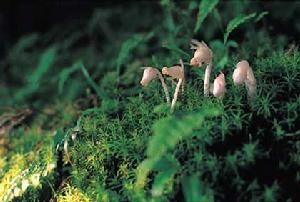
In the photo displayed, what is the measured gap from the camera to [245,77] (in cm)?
181

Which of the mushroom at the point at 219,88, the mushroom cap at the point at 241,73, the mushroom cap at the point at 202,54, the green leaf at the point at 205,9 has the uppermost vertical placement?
the green leaf at the point at 205,9

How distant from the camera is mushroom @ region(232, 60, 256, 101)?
1.80 m

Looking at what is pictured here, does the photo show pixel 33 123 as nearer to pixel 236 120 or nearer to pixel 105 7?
pixel 236 120

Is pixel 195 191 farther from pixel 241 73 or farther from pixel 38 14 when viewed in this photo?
pixel 38 14

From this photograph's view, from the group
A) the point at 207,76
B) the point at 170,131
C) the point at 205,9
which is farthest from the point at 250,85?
the point at 205,9

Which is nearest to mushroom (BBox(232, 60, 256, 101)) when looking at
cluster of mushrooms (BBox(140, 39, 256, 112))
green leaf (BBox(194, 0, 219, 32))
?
cluster of mushrooms (BBox(140, 39, 256, 112))

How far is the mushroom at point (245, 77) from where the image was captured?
5.90ft

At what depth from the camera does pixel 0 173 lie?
2201 mm

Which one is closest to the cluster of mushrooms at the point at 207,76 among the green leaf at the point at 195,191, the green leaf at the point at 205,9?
the green leaf at the point at 195,191

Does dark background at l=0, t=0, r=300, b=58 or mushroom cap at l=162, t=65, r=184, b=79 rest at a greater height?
dark background at l=0, t=0, r=300, b=58

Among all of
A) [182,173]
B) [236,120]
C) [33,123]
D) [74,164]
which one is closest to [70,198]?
Result: [74,164]

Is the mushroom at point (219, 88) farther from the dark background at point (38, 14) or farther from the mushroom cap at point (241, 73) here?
the dark background at point (38, 14)

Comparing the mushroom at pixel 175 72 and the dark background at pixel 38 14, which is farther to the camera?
the dark background at pixel 38 14

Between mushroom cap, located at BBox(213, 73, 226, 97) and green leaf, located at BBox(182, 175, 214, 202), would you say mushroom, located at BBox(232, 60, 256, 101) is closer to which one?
mushroom cap, located at BBox(213, 73, 226, 97)
